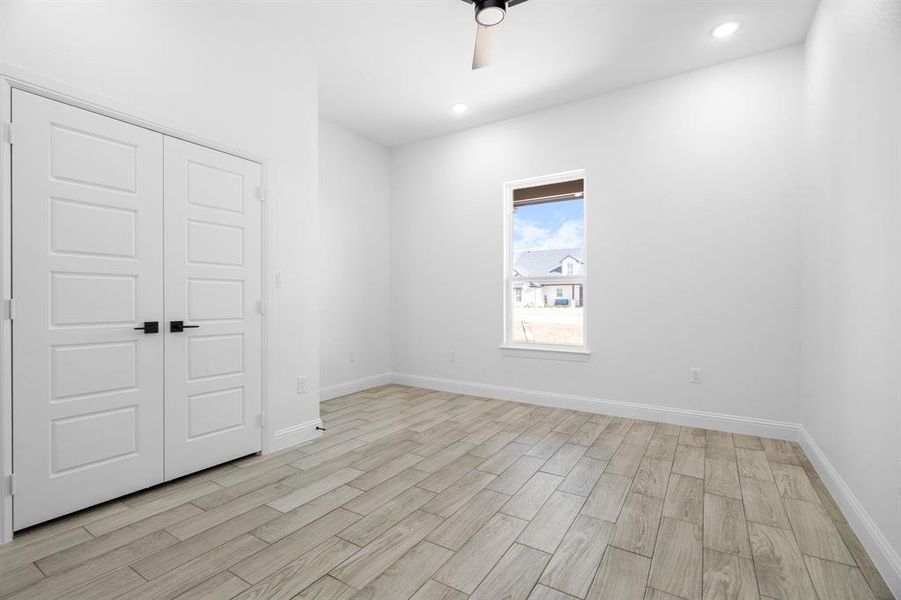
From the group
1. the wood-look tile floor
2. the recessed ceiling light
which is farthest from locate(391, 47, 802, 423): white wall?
the wood-look tile floor

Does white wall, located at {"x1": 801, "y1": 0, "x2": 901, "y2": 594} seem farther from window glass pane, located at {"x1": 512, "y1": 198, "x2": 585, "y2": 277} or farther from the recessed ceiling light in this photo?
window glass pane, located at {"x1": 512, "y1": 198, "x2": 585, "y2": 277}

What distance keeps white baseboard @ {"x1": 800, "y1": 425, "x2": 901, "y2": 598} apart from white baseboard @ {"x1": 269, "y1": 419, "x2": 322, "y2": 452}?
10.5ft

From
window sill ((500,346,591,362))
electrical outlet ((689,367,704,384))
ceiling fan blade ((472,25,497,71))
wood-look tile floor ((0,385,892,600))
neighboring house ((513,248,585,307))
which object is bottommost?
wood-look tile floor ((0,385,892,600))

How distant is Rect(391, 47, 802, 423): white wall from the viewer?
3207mm

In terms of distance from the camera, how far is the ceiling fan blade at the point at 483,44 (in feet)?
7.52

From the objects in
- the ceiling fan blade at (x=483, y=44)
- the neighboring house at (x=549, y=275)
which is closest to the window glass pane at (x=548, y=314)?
the neighboring house at (x=549, y=275)

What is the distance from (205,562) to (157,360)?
3.96 ft

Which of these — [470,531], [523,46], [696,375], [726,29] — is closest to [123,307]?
[470,531]

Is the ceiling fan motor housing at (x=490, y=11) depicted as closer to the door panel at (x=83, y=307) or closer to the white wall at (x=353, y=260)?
the door panel at (x=83, y=307)

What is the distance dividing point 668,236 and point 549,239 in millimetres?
1133

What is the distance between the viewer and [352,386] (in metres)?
4.74

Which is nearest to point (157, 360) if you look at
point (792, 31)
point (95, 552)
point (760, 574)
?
point (95, 552)

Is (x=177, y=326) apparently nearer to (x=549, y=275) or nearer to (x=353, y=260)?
(x=353, y=260)

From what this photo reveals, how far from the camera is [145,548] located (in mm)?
1813
